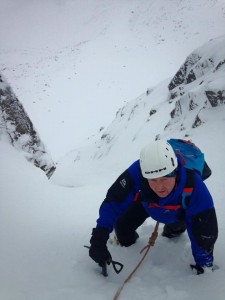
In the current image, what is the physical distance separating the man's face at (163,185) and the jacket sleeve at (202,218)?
239mm

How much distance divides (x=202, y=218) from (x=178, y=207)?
0.27m

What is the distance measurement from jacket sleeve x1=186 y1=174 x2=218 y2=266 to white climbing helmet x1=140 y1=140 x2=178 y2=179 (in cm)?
35

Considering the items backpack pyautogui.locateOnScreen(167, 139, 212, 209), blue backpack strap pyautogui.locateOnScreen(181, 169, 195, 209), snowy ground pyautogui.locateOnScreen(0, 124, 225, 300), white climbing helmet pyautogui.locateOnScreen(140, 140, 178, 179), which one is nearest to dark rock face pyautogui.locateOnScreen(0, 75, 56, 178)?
snowy ground pyautogui.locateOnScreen(0, 124, 225, 300)

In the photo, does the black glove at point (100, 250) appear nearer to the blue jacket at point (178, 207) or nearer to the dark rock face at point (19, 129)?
the blue jacket at point (178, 207)

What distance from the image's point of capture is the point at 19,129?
6.30m

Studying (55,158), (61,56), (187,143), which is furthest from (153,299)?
(61,56)

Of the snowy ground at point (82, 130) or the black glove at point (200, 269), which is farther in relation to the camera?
the black glove at point (200, 269)

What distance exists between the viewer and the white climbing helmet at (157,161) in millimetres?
2662

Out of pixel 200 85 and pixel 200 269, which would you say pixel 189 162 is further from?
pixel 200 85

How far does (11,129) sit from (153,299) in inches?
185

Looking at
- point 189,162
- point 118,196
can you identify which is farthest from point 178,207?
point 118,196

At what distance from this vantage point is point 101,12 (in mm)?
35062

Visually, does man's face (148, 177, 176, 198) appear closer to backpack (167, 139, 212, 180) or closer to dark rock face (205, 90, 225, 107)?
backpack (167, 139, 212, 180)

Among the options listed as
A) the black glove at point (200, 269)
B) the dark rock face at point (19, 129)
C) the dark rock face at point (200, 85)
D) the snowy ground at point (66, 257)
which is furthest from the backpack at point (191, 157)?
the dark rock face at point (200, 85)
